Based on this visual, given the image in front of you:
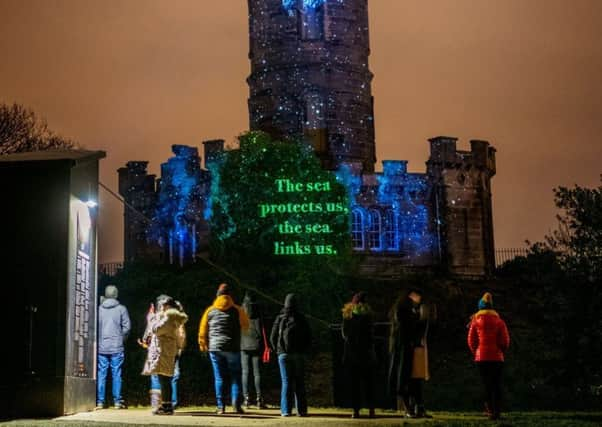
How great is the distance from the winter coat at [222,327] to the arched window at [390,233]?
3210cm

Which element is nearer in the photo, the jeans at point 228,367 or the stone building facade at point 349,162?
the jeans at point 228,367

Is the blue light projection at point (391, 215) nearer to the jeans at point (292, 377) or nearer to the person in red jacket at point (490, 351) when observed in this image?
Answer: the jeans at point (292, 377)

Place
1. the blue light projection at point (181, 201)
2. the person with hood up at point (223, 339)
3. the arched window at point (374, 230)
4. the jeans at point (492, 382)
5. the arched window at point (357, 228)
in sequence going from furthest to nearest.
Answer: the blue light projection at point (181, 201), the arched window at point (374, 230), the arched window at point (357, 228), the person with hood up at point (223, 339), the jeans at point (492, 382)

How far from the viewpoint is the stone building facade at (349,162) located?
46.3 m

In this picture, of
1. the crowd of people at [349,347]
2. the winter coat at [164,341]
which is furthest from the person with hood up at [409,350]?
the winter coat at [164,341]

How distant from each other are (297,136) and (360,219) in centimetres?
497

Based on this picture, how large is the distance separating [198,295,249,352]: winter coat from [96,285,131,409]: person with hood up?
5.24 ft

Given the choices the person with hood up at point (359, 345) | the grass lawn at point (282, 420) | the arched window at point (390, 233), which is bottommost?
the grass lawn at point (282, 420)

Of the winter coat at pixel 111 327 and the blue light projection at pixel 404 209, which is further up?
the blue light projection at pixel 404 209

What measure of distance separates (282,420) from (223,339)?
155 cm

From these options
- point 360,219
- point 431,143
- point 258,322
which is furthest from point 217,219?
point 258,322

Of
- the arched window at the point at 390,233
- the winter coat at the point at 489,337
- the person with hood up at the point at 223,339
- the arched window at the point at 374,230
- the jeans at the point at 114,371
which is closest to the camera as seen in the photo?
the winter coat at the point at 489,337

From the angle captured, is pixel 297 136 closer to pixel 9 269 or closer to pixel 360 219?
pixel 360 219

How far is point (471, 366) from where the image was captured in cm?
2828
